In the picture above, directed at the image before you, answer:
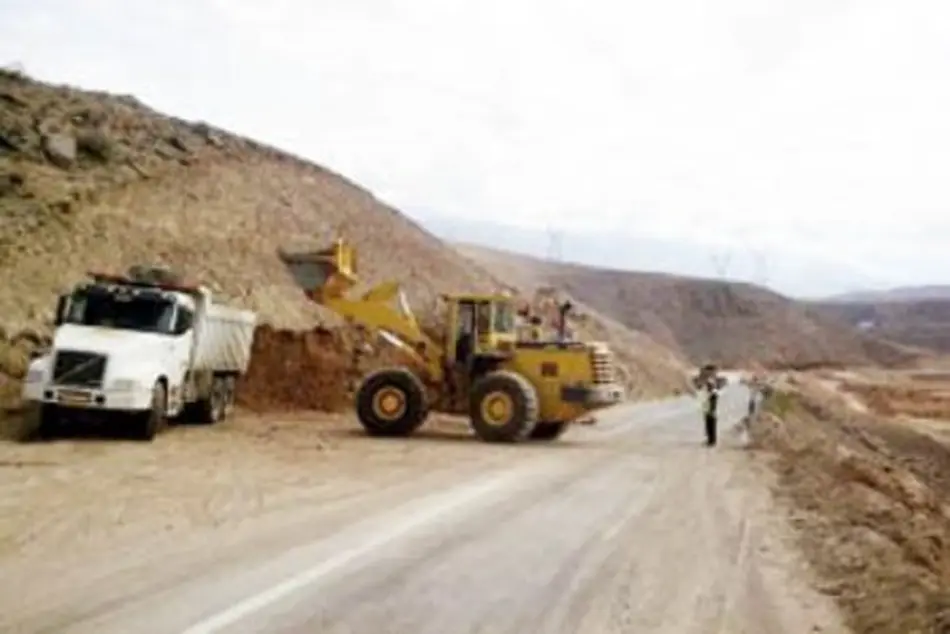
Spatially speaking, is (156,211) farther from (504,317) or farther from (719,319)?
(719,319)

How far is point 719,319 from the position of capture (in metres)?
152

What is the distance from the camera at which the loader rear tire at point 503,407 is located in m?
25.0

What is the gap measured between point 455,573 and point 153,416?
40.3 ft

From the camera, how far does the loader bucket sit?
88.5 ft

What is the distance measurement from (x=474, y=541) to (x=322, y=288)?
49.5 feet

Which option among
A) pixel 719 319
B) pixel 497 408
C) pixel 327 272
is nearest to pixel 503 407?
pixel 497 408

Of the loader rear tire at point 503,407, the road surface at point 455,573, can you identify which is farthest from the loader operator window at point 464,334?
the road surface at point 455,573

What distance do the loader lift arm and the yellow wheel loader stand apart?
2cm

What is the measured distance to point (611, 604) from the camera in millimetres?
9750

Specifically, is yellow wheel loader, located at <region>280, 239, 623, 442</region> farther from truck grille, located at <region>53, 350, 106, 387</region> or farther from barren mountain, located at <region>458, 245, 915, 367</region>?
barren mountain, located at <region>458, 245, 915, 367</region>

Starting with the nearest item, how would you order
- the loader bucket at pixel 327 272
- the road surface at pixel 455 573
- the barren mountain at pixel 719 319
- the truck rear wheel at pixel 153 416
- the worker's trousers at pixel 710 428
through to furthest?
the road surface at pixel 455 573, the truck rear wheel at pixel 153 416, the loader bucket at pixel 327 272, the worker's trousers at pixel 710 428, the barren mountain at pixel 719 319

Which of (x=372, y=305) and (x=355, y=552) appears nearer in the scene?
(x=355, y=552)

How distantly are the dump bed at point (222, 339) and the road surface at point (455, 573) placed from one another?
8.51 metres

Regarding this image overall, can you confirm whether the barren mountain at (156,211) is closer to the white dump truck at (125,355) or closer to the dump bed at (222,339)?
the dump bed at (222,339)
